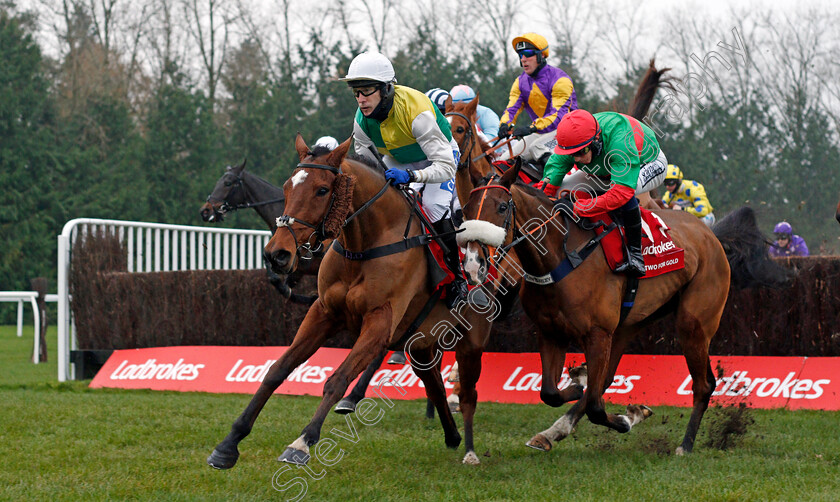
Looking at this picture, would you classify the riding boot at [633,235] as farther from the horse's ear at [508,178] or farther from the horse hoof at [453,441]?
the horse hoof at [453,441]

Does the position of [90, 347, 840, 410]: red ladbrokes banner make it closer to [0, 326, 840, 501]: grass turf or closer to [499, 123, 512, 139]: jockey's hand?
[0, 326, 840, 501]: grass turf

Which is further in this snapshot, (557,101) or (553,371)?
(557,101)

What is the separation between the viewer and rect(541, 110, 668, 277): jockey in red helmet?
530 cm

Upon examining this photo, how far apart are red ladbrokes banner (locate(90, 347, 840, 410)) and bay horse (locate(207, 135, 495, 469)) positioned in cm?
178

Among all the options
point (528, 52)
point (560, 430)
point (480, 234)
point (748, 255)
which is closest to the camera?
point (480, 234)

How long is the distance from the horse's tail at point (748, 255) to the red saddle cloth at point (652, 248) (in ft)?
4.22

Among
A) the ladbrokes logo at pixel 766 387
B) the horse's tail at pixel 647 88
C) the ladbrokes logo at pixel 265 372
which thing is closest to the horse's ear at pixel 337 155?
the horse's tail at pixel 647 88

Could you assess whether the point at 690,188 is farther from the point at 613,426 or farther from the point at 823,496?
the point at 823,496

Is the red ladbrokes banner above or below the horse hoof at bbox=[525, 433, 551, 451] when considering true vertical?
below

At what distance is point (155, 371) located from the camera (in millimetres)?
9219

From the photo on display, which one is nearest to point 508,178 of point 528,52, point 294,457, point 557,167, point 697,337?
point 557,167

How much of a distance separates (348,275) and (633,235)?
200 centimetres

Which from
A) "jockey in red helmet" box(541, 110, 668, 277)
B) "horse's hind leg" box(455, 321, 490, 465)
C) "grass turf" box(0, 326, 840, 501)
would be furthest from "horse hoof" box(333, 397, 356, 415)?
"jockey in red helmet" box(541, 110, 668, 277)

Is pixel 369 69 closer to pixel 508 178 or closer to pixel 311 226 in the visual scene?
pixel 311 226
